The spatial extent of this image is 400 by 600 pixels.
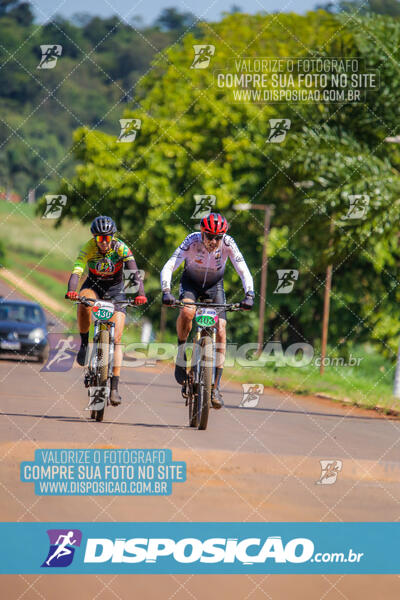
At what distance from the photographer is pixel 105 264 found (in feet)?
40.0

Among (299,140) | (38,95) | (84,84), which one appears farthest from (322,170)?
(84,84)

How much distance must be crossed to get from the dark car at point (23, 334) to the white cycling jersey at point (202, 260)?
16350mm

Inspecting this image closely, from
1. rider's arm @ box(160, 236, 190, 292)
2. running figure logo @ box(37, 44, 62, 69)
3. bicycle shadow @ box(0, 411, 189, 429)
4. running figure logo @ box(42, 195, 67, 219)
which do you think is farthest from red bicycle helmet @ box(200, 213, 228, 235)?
running figure logo @ box(37, 44, 62, 69)

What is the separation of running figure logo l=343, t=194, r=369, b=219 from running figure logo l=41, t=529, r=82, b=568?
15.9 m

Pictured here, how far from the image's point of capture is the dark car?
1097 inches

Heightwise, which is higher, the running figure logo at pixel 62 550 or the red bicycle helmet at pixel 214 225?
the red bicycle helmet at pixel 214 225

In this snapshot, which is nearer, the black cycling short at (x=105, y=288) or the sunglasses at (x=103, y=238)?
the sunglasses at (x=103, y=238)

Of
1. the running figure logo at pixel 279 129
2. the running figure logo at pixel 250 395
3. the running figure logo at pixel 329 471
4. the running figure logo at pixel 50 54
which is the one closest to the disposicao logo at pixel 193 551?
the running figure logo at pixel 329 471

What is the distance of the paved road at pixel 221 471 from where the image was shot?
7.86 m

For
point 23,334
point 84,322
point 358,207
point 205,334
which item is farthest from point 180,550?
point 23,334

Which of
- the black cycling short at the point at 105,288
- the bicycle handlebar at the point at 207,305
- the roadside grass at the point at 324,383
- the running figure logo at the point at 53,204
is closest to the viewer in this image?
the bicycle handlebar at the point at 207,305

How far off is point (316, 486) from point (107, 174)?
32202 millimetres

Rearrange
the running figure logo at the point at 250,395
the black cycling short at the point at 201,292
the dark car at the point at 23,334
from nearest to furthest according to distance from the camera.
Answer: the black cycling short at the point at 201,292
the running figure logo at the point at 250,395
the dark car at the point at 23,334

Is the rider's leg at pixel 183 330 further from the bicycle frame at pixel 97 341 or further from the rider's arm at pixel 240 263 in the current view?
the bicycle frame at pixel 97 341
